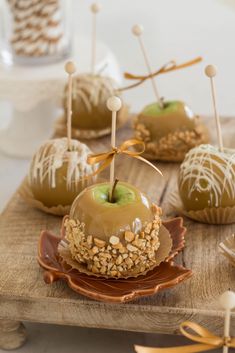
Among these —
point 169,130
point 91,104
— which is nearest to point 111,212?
point 169,130

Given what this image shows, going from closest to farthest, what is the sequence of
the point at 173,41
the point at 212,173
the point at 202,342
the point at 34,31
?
the point at 202,342
the point at 212,173
the point at 34,31
the point at 173,41

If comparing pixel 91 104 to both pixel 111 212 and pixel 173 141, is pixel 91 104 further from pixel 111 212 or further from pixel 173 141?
pixel 111 212

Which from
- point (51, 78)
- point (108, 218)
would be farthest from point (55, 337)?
point (51, 78)

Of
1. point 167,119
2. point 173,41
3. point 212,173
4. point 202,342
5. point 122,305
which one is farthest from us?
point 173,41

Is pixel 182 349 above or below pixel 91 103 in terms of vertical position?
below

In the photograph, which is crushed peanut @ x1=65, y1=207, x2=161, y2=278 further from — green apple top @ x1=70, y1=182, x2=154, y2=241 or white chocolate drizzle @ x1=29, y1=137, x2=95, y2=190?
white chocolate drizzle @ x1=29, y1=137, x2=95, y2=190

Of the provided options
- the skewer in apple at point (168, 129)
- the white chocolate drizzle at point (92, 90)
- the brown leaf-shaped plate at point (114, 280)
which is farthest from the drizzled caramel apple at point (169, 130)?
the brown leaf-shaped plate at point (114, 280)

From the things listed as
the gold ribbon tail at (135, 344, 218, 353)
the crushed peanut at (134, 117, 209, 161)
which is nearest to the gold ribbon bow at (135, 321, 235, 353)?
the gold ribbon tail at (135, 344, 218, 353)

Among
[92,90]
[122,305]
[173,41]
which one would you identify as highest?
[92,90]

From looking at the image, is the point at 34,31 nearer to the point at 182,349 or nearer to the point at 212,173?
the point at 212,173

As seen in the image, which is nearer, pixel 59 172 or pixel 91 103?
pixel 59 172
